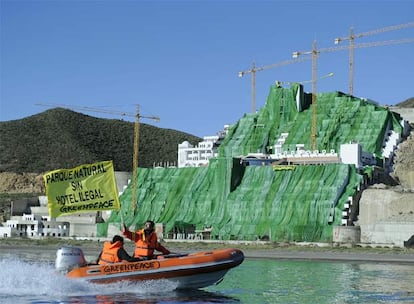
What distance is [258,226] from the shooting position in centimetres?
10719

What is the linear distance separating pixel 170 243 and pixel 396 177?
42115mm

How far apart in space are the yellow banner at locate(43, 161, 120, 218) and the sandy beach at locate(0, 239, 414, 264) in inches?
1446

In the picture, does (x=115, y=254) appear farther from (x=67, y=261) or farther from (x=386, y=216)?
(x=386, y=216)

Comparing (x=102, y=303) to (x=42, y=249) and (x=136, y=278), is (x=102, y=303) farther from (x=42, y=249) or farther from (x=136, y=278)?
(x=42, y=249)

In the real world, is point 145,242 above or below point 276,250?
above

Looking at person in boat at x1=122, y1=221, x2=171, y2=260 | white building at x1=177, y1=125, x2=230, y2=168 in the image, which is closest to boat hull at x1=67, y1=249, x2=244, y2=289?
person in boat at x1=122, y1=221, x2=171, y2=260

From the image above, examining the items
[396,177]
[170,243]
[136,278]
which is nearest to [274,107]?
[396,177]

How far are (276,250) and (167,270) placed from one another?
50699 mm

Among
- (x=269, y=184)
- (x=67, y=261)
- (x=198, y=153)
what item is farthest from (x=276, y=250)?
(x=198, y=153)

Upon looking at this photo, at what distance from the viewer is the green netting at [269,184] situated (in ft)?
346

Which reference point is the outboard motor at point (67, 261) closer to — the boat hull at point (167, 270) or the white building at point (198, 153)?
the boat hull at point (167, 270)

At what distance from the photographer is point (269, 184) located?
376 feet

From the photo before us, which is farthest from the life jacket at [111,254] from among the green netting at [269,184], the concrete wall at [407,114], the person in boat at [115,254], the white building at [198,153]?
the concrete wall at [407,114]

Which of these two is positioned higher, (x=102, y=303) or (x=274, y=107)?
(x=274, y=107)
